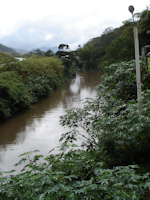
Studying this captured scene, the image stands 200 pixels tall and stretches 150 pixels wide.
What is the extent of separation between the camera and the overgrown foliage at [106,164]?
1.78 metres

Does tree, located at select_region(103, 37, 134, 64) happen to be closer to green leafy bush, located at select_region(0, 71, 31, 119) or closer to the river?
the river

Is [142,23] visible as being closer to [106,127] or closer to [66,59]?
[66,59]

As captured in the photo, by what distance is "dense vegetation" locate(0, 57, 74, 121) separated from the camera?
9492 mm

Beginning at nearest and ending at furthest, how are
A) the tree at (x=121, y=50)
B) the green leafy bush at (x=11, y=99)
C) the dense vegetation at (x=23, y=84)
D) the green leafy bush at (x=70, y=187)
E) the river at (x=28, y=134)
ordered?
the green leafy bush at (x=70, y=187)
the river at (x=28, y=134)
the green leafy bush at (x=11, y=99)
the dense vegetation at (x=23, y=84)
the tree at (x=121, y=50)

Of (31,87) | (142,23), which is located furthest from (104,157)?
(142,23)

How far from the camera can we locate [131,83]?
470cm

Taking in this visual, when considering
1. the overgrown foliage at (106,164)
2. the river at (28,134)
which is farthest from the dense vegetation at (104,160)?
the river at (28,134)

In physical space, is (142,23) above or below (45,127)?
above

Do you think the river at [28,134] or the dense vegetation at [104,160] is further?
the river at [28,134]

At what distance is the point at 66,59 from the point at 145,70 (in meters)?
20.4

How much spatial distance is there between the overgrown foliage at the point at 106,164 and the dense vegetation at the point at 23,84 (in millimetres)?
5585

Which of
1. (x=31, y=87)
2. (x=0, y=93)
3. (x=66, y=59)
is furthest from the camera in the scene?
(x=66, y=59)

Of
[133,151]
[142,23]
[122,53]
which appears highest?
[142,23]

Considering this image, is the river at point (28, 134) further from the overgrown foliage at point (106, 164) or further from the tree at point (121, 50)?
the tree at point (121, 50)
